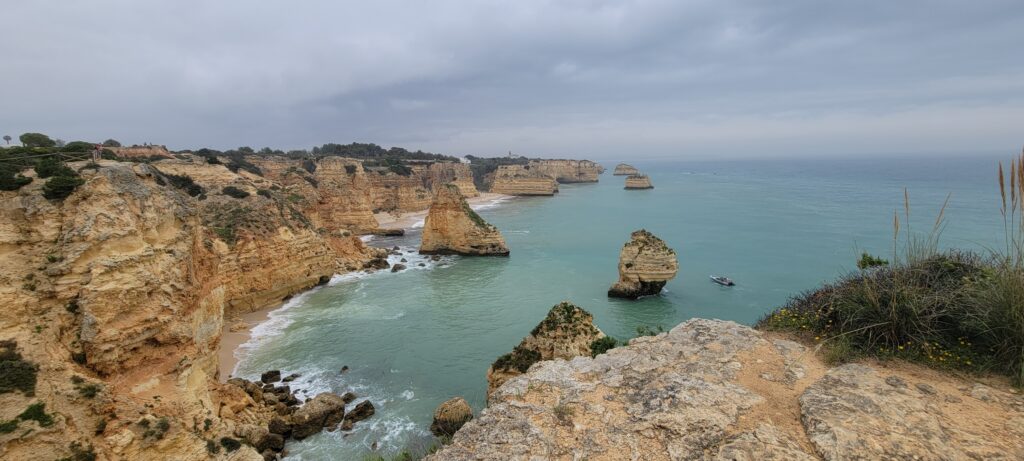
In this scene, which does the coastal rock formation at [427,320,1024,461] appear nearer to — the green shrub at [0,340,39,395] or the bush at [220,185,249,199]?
the green shrub at [0,340,39,395]

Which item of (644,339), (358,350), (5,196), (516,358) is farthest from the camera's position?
(358,350)

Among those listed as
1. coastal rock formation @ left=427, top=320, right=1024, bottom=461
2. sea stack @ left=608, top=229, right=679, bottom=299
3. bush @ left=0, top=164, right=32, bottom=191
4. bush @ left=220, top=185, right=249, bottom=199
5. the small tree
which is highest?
the small tree

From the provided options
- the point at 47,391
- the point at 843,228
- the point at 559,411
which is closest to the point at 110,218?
the point at 47,391

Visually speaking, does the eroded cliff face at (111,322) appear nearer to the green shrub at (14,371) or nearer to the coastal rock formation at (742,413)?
the green shrub at (14,371)

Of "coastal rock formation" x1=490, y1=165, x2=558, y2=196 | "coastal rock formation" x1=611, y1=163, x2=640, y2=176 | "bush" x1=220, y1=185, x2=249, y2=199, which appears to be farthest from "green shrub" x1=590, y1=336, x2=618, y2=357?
"coastal rock formation" x1=611, y1=163, x2=640, y2=176

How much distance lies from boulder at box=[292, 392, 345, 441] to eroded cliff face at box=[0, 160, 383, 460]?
2.25 meters

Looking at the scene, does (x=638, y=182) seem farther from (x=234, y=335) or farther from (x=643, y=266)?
(x=234, y=335)

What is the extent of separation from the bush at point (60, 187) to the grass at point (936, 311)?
1364 cm

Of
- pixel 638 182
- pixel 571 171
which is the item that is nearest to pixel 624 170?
pixel 571 171

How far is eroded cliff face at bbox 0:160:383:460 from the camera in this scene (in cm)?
730

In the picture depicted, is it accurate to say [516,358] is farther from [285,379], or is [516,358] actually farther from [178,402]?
[285,379]

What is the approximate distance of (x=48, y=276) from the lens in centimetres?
819

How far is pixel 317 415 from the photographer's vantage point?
12703 millimetres

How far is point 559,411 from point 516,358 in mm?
6042
